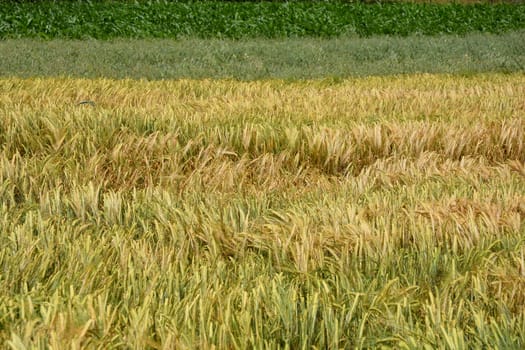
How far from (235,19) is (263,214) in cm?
1677

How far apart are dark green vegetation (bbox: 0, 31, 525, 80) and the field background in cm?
46

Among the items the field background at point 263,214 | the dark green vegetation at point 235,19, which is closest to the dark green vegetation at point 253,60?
the field background at point 263,214

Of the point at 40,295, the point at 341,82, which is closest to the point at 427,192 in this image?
the point at 40,295

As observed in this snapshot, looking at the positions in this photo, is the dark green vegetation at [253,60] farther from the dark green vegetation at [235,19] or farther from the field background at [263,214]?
the dark green vegetation at [235,19]

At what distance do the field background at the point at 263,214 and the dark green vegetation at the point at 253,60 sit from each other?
46cm

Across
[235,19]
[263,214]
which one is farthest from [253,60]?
[235,19]

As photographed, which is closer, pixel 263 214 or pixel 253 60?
pixel 263 214

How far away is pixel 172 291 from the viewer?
1473 millimetres

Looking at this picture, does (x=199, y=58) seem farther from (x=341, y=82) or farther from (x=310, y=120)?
(x=310, y=120)

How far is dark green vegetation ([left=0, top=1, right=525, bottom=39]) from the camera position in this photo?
16.1m

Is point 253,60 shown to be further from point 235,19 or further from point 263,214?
point 235,19

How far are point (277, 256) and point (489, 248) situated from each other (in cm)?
59

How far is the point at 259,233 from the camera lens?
6.57 feet

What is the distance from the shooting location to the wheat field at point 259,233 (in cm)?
123
